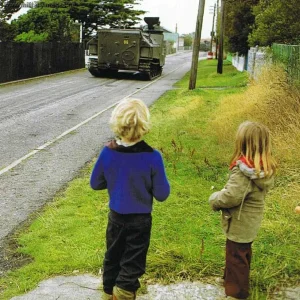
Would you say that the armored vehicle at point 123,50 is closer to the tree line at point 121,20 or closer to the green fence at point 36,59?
the green fence at point 36,59

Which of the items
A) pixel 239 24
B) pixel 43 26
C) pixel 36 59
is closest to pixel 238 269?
pixel 36 59

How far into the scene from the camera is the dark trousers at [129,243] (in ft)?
10.9

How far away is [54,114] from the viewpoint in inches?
537

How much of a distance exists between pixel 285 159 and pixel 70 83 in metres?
18.0

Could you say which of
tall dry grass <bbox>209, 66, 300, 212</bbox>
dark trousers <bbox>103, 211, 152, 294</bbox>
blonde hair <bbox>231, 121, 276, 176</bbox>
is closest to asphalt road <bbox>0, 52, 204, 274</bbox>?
dark trousers <bbox>103, 211, 152, 294</bbox>

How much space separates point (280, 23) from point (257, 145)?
15611mm

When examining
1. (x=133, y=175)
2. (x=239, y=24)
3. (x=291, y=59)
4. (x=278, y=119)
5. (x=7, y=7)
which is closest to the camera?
(x=133, y=175)

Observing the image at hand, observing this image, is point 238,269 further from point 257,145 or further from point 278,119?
point 278,119

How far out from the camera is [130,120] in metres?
3.14

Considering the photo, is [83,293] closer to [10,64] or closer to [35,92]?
[35,92]

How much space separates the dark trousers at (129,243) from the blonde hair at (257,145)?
2.47 ft

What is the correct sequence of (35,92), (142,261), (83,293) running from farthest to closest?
(35,92) < (83,293) < (142,261)

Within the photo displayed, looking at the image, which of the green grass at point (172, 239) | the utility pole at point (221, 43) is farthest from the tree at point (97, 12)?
the green grass at point (172, 239)

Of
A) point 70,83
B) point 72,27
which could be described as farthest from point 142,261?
point 72,27
